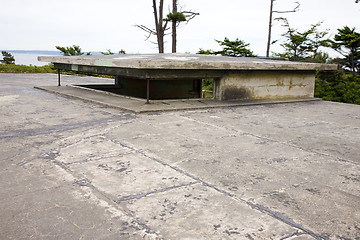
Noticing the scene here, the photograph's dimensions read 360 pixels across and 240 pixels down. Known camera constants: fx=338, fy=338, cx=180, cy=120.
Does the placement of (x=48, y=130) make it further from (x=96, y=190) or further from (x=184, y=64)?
(x=184, y=64)

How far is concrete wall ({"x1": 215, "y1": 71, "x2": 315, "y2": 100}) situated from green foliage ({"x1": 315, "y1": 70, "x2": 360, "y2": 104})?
10.6 meters

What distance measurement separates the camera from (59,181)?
10.5ft

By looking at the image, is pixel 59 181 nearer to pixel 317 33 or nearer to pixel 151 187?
pixel 151 187

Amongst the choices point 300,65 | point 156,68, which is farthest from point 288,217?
point 300,65

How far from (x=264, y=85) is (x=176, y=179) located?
672 centimetres

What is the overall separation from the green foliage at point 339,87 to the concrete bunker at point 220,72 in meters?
10.7

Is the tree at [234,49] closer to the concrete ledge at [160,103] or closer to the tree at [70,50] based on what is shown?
the tree at [70,50]

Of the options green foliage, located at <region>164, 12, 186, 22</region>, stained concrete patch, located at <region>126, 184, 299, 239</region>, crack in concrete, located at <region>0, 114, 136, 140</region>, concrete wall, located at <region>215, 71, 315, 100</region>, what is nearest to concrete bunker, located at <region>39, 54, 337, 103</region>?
concrete wall, located at <region>215, 71, 315, 100</region>

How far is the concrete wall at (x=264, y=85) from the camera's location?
8789 millimetres

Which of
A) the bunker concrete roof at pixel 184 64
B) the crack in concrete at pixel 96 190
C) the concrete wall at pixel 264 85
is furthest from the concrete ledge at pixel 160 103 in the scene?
the crack in concrete at pixel 96 190

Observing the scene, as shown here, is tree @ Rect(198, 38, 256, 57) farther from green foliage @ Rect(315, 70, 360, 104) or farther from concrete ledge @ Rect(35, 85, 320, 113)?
concrete ledge @ Rect(35, 85, 320, 113)

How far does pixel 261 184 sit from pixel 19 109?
578 cm

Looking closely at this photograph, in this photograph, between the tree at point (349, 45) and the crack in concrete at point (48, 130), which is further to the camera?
the tree at point (349, 45)

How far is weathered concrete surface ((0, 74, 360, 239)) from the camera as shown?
2.41 metres
